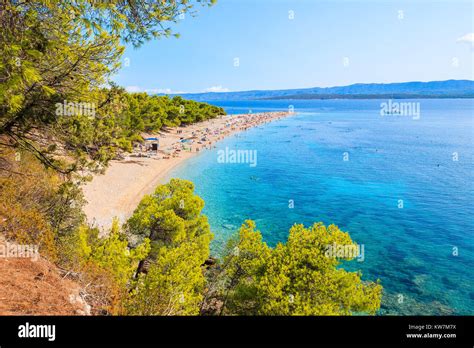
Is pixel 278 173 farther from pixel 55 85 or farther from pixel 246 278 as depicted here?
pixel 55 85

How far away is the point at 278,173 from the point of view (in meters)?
55.5

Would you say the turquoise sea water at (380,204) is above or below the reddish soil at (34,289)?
below

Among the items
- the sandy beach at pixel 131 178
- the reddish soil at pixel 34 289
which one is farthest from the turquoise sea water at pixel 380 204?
the reddish soil at pixel 34 289

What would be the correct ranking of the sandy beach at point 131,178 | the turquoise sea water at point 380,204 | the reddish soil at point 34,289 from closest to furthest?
the reddish soil at point 34,289 → the turquoise sea water at point 380,204 → the sandy beach at point 131,178

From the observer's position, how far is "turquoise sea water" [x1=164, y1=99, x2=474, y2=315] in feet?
79.2

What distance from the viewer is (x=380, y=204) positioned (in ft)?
134

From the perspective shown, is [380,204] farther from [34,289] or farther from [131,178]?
[34,289]

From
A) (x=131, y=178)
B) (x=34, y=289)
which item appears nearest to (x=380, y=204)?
(x=131, y=178)

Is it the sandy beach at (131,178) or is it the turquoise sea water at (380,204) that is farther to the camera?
the sandy beach at (131,178)

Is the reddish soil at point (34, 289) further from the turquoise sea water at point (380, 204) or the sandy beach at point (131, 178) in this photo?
the turquoise sea water at point (380, 204)

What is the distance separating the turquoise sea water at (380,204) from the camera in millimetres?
24141

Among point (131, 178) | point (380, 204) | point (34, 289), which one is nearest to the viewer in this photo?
point (34, 289)
